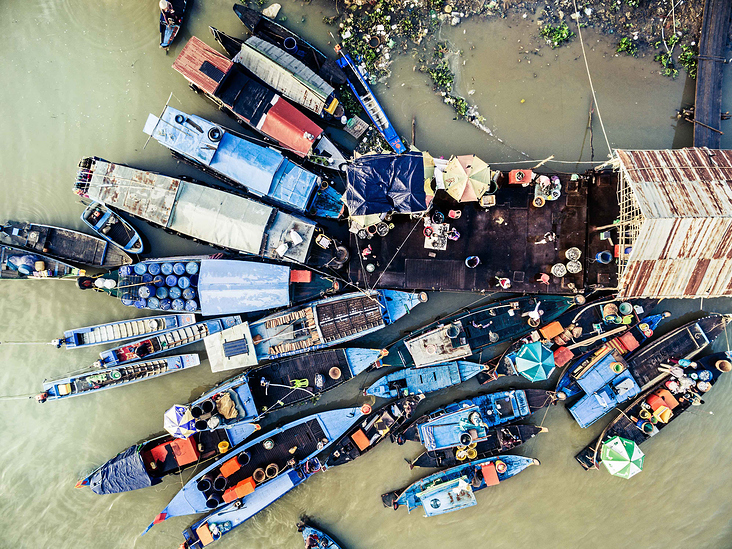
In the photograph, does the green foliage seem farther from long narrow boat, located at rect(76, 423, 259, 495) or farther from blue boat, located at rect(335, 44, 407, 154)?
long narrow boat, located at rect(76, 423, 259, 495)

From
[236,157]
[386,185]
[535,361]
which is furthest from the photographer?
[535,361]

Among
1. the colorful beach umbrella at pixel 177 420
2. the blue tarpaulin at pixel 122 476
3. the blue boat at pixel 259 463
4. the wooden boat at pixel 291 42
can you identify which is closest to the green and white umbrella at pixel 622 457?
the blue boat at pixel 259 463

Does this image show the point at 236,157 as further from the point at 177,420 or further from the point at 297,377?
the point at 177,420

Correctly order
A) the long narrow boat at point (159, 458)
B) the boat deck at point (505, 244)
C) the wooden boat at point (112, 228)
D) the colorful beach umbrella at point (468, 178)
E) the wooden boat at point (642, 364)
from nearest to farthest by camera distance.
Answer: the colorful beach umbrella at point (468, 178), the boat deck at point (505, 244), the long narrow boat at point (159, 458), the wooden boat at point (112, 228), the wooden boat at point (642, 364)

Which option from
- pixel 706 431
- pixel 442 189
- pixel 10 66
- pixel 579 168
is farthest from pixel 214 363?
pixel 706 431

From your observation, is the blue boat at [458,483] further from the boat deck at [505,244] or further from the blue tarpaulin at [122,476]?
the blue tarpaulin at [122,476]

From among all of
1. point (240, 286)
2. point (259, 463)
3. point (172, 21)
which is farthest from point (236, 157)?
point (259, 463)
